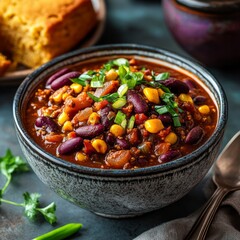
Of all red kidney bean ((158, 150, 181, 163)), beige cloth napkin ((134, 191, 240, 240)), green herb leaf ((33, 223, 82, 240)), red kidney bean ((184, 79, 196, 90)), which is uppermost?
red kidney bean ((158, 150, 181, 163))

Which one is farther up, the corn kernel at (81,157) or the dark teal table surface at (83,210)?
the corn kernel at (81,157)

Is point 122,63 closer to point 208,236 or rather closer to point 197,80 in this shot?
point 197,80

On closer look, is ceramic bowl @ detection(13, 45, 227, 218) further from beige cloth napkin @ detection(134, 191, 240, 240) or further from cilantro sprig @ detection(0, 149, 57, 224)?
cilantro sprig @ detection(0, 149, 57, 224)

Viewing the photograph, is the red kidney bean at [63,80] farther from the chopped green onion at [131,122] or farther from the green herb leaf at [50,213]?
the green herb leaf at [50,213]

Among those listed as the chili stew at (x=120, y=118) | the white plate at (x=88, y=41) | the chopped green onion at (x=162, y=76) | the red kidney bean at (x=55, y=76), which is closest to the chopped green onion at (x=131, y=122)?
the chili stew at (x=120, y=118)

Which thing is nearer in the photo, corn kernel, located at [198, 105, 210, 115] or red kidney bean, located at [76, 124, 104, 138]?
red kidney bean, located at [76, 124, 104, 138]

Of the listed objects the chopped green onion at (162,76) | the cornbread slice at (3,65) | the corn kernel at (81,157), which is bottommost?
the cornbread slice at (3,65)

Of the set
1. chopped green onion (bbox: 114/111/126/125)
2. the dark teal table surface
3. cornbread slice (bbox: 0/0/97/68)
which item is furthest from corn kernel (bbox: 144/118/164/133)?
cornbread slice (bbox: 0/0/97/68)

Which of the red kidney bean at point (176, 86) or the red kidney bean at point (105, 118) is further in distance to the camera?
the red kidney bean at point (176, 86)
